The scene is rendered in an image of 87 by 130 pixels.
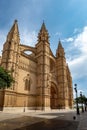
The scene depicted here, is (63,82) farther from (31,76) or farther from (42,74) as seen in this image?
(31,76)

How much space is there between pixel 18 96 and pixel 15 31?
19224 millimetres

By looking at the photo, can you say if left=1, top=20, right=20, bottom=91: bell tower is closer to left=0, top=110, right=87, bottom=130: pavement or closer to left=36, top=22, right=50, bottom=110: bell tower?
left=36, top=22, right=50, bottom=110: bell tower

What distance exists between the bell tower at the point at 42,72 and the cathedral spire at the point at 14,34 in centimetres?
969

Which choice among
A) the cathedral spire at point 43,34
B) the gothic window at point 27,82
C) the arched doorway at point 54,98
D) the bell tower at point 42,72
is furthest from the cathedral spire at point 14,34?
the arched doorway at point 54,98

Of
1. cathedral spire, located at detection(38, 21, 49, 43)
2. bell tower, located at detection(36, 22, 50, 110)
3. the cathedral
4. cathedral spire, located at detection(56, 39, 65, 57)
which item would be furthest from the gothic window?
cathedral spire, located at detection(56, 39, 65, 57)

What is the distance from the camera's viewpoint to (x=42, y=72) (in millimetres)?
38906

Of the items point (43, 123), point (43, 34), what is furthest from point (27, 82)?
point (43, 123)

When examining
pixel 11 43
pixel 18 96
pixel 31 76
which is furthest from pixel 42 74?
pixel 11 43

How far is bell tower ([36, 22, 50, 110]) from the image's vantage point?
36028 millimetres

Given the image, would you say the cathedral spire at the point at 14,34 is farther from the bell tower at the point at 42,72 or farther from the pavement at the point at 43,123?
the pavement at the point at 43,123

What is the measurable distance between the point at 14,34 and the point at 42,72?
14389mm

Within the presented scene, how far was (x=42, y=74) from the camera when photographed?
3866 cm

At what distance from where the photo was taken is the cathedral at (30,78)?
3052cm

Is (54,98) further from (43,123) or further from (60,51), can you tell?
(43,123)
